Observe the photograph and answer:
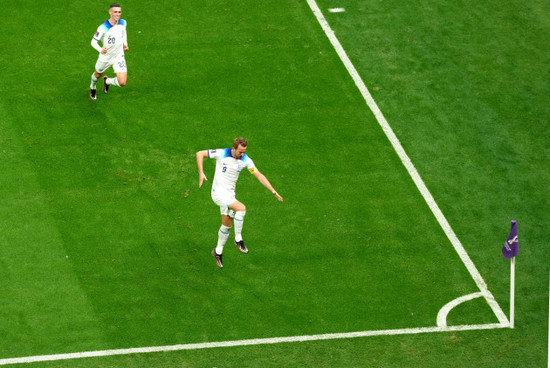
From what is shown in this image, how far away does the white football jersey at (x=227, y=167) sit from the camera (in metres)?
17.8

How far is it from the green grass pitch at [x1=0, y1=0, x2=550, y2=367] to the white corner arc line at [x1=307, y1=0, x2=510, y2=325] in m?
0.16

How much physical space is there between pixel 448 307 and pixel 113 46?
9.15m

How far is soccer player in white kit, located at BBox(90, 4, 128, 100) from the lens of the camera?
2136cm

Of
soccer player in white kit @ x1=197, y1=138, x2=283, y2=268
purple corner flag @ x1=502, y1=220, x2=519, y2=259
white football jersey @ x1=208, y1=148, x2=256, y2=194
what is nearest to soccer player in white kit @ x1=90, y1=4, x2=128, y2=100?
soccer player in white kit @ x1=197, y1=138, x2=283, y2=268

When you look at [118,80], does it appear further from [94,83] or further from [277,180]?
[277,180]

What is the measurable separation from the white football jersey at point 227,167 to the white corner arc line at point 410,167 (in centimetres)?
451

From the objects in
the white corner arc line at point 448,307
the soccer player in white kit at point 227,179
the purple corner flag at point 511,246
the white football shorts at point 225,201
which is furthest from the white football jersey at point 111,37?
the purple corner flag at point 511,246

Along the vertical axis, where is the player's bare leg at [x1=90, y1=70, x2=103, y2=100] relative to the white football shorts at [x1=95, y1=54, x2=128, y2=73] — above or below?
below

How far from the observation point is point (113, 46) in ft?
70.3

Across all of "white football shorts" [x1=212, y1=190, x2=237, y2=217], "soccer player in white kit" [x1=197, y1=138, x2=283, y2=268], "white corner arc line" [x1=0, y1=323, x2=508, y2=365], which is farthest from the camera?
"white football shorts" [x1=212, y1=190, x2=237, y2=217]

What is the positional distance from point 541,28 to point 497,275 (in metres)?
9.25

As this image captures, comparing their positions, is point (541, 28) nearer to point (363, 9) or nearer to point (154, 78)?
point (363, 9)

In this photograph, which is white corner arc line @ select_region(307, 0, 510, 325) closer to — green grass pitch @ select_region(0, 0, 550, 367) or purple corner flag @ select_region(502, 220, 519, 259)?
green grass pitch @ select_region(0, 0, 550, 367)

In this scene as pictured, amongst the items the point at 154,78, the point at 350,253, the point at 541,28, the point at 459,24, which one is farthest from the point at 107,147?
the point at 541,28
